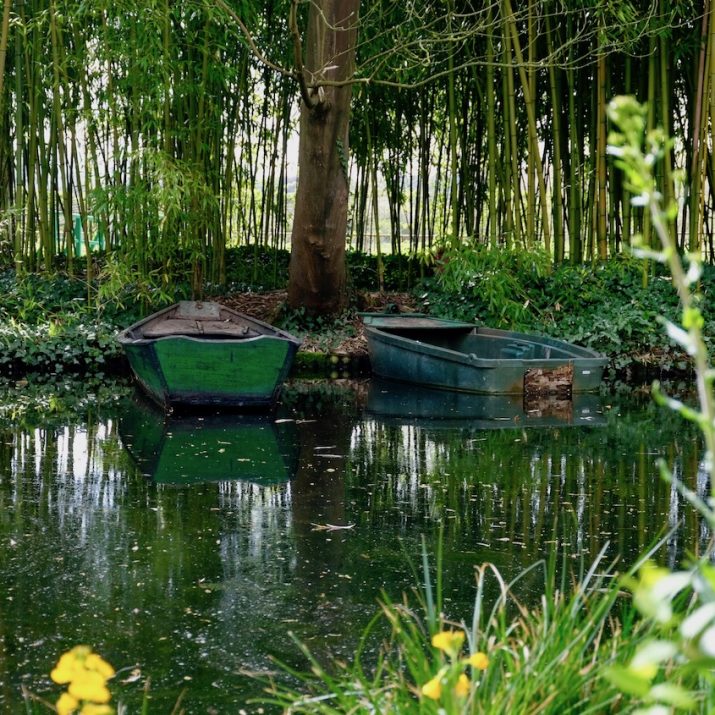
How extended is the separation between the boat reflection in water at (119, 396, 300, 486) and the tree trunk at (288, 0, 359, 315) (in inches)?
115

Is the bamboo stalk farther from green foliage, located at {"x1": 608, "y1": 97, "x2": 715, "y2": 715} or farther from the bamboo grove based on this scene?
green foliage, located at {"x1": 608, "y1": 97, "x2": 715, "y2": 715}

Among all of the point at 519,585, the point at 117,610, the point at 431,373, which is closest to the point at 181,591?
the point at 117,610

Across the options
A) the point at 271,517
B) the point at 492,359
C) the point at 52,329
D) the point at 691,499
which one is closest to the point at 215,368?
the point at 492,359

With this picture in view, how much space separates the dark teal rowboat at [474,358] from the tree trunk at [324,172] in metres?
1.03

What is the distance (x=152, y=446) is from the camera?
552cm

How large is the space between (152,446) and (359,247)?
276 inches

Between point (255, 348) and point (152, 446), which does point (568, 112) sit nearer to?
point (255, 348)

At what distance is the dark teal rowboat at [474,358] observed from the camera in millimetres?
7457

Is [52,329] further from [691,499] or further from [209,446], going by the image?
[691,499]

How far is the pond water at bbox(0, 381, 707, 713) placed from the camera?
284 cm

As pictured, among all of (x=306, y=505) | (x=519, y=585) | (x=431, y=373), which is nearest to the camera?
(x=519, y=585)

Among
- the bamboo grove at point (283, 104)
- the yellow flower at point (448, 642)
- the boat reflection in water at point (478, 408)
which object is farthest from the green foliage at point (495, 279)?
the yellow flower at point (448, 642)

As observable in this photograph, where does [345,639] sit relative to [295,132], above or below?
below

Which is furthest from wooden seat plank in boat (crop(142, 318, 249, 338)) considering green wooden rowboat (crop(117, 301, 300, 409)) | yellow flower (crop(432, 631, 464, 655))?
yellow flower (crop(432, 631, 464, 655))
